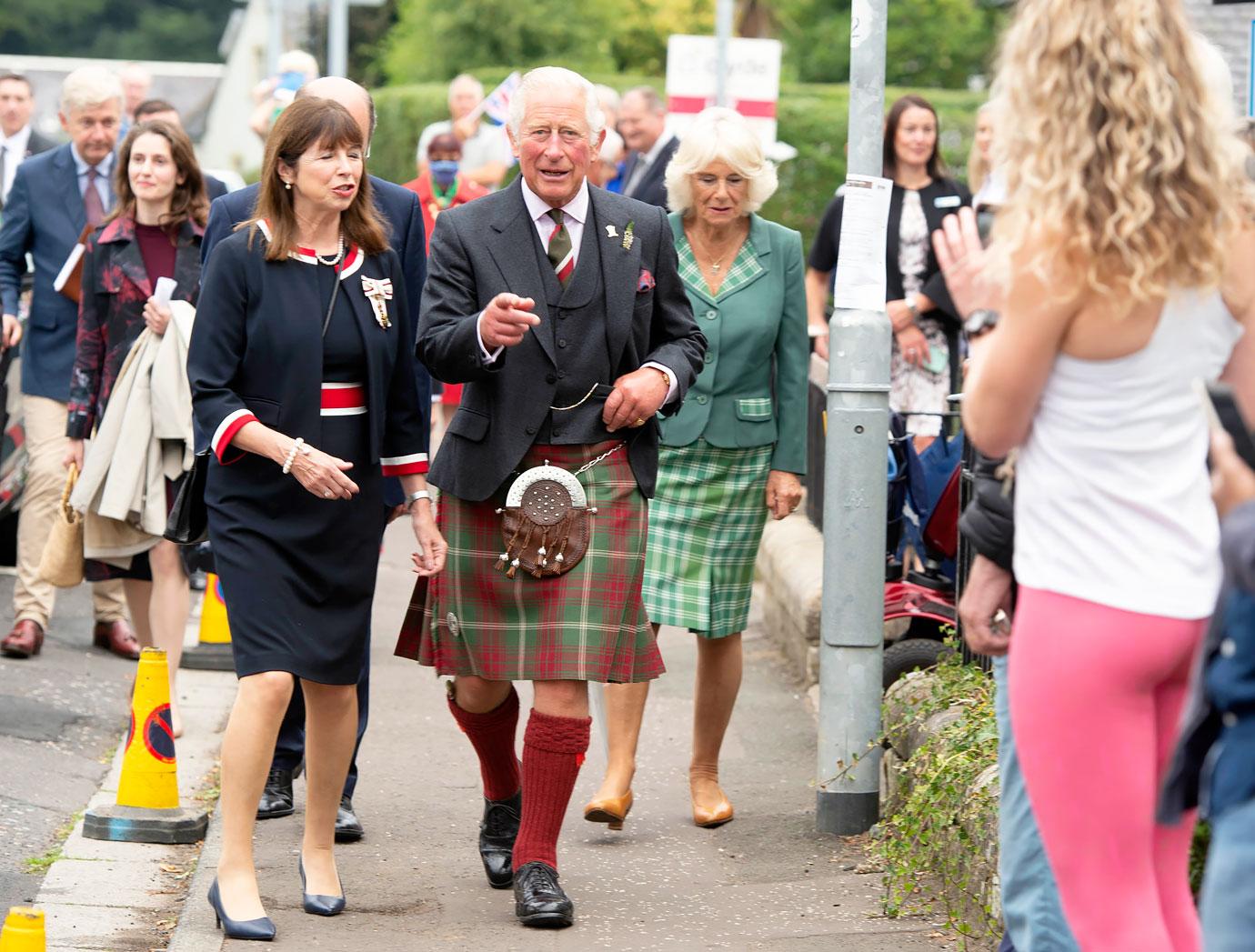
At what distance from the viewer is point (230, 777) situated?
493cm

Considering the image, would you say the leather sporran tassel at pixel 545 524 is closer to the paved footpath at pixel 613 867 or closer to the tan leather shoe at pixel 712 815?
the paved footpath at pixel 613 867

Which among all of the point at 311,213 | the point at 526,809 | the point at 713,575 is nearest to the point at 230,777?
the point at 526,809

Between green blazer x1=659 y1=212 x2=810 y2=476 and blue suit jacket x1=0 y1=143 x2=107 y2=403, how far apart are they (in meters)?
3.20

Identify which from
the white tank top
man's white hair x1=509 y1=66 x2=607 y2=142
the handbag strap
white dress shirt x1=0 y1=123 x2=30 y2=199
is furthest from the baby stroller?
white dress shirt x1=0 y1=123 x2=30 y2=199

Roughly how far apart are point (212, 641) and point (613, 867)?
314cm

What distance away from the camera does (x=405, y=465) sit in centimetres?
521

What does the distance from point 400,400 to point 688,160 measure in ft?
4.80

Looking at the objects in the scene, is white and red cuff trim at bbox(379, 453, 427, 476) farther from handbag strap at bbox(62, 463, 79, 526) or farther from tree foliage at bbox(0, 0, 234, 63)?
tree foliage at bbox(0, 0, 234, 63)

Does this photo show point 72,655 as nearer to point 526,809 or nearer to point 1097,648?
point 526,809

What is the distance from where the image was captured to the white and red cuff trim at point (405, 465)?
5.20 meters

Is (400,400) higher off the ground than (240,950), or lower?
higher

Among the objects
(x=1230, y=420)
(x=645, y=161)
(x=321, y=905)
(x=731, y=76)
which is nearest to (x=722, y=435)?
(x=321, y=905)

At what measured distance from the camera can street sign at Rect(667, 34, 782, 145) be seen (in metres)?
14.6

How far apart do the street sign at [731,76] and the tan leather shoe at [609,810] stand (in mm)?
9115
